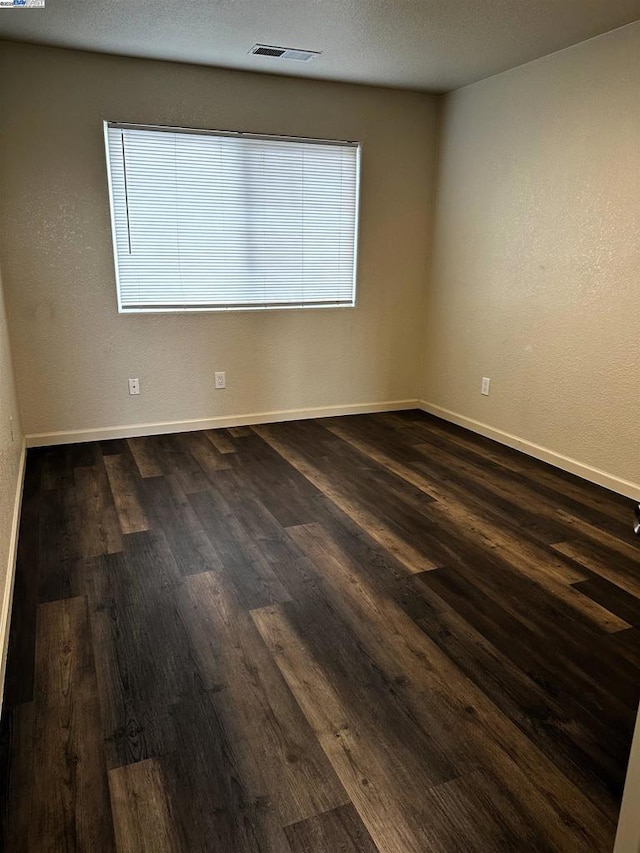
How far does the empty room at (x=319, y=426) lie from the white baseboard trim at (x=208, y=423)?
2 centimetres

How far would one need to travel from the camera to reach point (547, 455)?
3.87 meters

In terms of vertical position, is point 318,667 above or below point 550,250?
below

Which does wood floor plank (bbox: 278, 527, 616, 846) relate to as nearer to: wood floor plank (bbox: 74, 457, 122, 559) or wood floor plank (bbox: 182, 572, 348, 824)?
wood floor plank (bbox: 182, 572, 348, 824)

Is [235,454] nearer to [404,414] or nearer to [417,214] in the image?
[404,414]

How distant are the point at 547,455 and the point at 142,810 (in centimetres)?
316

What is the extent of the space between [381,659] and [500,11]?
116 inches

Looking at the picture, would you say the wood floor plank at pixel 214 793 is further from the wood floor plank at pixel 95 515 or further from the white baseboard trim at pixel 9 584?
the wood floor plank at pixel 95 515

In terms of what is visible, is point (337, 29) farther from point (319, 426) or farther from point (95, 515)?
point (95, 515)

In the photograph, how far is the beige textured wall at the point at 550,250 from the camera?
3.25 m

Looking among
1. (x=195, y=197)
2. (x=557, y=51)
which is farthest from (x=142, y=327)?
(x=557, y=51)

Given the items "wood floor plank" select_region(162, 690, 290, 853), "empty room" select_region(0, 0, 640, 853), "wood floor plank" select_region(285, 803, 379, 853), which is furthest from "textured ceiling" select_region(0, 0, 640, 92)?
"wood floor plank" select_region(285, 803, 379, 853)

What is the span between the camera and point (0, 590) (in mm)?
2092

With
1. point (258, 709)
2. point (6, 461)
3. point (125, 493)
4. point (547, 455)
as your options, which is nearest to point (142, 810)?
point (258, 709)

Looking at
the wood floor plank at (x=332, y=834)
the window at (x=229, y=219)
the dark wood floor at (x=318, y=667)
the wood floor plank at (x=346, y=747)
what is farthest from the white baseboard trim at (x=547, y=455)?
the wood floor plank at (x=332, y=834)
